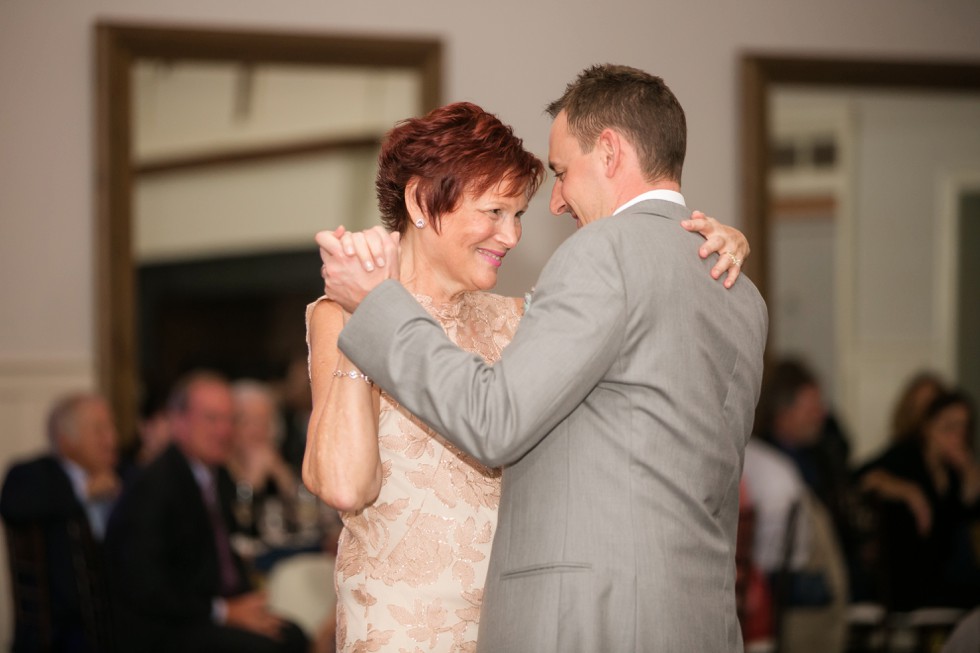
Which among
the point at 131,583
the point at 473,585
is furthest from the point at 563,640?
the point at 131,583

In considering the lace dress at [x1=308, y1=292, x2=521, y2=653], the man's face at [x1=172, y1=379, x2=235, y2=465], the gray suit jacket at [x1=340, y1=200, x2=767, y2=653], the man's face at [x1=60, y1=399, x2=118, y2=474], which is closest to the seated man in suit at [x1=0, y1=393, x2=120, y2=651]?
the man's face at [x1=60, y1=399, x2=118, y2=474]

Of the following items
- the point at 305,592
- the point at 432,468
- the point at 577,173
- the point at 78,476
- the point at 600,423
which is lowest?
the point at 305,592

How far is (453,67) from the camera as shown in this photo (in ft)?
16.7

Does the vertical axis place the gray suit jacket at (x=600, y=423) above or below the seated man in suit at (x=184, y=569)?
above

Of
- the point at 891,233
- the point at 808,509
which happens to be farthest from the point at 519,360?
the point at 891,233

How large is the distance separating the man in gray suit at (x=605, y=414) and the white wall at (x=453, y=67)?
3.42 meters

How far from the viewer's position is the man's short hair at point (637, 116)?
1585mm

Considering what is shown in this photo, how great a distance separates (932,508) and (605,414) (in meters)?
3.95

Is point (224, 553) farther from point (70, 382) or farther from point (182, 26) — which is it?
point (182, 26)

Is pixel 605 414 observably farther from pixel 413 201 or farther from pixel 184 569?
pixel 184 569

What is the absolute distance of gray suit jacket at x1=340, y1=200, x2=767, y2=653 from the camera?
1.41 m

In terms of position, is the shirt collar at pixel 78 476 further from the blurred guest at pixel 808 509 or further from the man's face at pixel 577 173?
Result: the man's face at pixel 577 173

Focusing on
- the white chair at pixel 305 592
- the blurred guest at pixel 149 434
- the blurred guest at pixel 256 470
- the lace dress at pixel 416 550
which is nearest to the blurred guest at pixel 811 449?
the white chair at pixel 305 592

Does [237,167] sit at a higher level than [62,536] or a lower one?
higher
